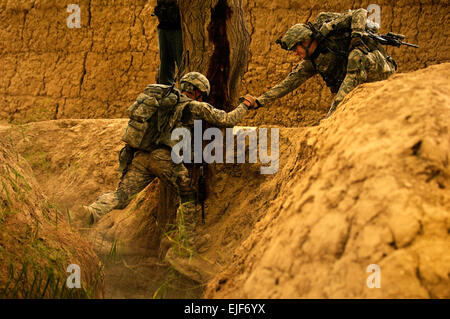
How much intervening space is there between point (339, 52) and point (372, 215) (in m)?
2.61

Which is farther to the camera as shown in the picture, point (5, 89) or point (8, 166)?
point (5, 89)

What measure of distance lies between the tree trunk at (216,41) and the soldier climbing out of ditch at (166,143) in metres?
0.31

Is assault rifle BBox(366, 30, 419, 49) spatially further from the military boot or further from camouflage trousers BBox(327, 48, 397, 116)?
the military boot

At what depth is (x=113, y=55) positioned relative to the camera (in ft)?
25.7

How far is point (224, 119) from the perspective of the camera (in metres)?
4.04

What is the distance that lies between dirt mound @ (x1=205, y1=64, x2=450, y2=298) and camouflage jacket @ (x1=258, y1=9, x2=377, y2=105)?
168 centimetres

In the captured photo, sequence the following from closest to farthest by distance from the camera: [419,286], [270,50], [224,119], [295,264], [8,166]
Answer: [419,286] < [295,264] < [8,166] < [224,119] < [270,50]

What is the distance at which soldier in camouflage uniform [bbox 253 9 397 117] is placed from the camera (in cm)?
393

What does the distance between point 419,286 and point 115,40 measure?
7.07 m

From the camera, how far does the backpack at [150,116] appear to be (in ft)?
12.8

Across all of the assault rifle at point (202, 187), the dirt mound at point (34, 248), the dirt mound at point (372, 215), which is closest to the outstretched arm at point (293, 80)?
the assault rifle at point (202, 187)
